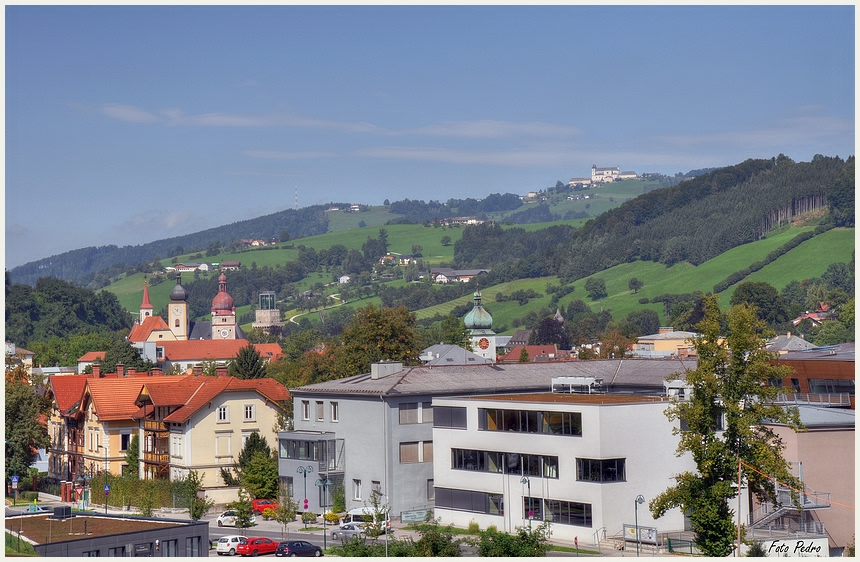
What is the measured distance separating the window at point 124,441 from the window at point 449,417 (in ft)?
85.4

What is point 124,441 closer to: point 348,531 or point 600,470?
point 348,531

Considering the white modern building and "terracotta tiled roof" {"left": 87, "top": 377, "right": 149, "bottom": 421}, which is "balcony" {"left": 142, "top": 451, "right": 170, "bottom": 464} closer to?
"terracotta tiled roof" {"left": 87, "top": 377, "right": 149, "bottom": 421}

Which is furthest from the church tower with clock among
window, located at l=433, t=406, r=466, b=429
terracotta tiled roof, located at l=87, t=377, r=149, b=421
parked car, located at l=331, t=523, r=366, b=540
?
parked car, located at l=331, t=523, r=366, b=540

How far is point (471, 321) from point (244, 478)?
2338 inches

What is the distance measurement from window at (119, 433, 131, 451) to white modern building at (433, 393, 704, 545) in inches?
1092

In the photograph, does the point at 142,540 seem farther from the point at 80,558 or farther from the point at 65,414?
the point at 65,414

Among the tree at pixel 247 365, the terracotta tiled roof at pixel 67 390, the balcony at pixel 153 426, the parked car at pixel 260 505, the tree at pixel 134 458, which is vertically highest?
the tree at pixel 247 365

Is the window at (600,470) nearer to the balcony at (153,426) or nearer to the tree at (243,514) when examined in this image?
the tree at (243,514)

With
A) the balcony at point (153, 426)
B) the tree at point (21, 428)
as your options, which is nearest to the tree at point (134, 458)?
the balcony at point (153, 426)

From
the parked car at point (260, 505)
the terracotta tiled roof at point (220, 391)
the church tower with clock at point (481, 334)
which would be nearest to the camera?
the parked car at point (260, 505)

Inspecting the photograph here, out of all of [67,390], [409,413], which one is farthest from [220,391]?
[67,390]

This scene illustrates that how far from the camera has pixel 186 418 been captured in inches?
2889

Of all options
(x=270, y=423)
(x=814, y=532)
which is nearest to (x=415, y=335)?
(x=270, y=423)

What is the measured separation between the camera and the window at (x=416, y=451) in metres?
65.2
